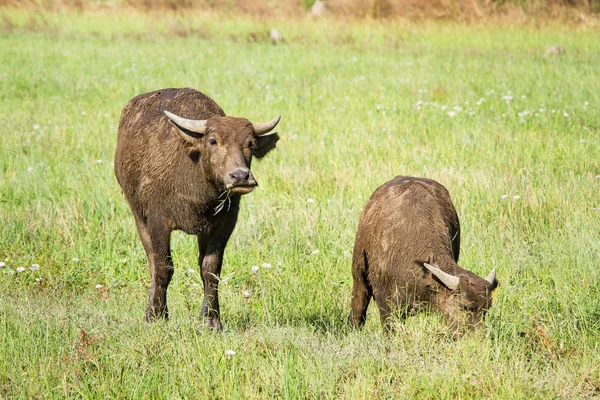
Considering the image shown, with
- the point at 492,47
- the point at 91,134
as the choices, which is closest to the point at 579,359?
the point at 91,134

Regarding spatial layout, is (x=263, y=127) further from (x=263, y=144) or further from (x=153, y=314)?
(x=153, y=314)

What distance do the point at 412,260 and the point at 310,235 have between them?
2.08 metres

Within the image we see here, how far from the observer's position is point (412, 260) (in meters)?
5.91

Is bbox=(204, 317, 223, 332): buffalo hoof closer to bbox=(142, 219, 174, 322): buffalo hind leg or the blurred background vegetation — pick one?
A: bbox=(142, 219, 174, 322): buffalo hind leg

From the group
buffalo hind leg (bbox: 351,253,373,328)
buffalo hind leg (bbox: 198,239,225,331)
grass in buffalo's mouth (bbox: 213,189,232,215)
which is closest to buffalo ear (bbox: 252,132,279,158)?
grass in buffalo's mouth (bbox: 213,189,232,215)

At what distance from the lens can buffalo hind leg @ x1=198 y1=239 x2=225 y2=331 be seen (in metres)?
6.30

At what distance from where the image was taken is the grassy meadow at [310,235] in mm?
4988

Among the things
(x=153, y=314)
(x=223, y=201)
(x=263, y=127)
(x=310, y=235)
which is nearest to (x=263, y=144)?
(x=263, y=127)

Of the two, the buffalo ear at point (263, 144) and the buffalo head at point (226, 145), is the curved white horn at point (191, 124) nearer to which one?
the buffalo head at point (226, 145)

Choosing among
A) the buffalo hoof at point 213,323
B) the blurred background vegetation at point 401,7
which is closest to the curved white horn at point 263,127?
the buffalo hoof at point 213,323

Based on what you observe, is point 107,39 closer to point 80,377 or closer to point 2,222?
point 2,222

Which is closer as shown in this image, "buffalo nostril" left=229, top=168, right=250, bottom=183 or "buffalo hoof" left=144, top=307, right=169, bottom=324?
"buffalo nostril" left=229, top=168, right=250, bottom=183

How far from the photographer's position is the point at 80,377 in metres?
4.96

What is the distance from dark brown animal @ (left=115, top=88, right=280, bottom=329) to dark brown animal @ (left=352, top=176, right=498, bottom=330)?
3.40ft
